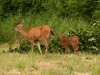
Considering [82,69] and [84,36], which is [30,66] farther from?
[84,36]

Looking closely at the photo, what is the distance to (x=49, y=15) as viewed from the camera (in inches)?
891

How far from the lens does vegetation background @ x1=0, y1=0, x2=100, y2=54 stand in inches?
806

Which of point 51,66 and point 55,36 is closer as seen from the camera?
point 51,66

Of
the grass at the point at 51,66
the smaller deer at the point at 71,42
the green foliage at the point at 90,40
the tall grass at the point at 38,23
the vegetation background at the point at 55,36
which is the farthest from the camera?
the tall grass at the point at 38,23

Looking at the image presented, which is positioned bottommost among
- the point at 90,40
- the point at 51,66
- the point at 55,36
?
the point at 55,36

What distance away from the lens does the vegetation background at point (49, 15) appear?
67.2ft

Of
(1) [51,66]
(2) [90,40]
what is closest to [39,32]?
(2) [90,40]

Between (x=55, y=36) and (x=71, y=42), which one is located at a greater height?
(x=71, y=42)

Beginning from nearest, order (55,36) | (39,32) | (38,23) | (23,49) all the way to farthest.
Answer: (39,32) < (23,49) < (55,36) < (38,23)

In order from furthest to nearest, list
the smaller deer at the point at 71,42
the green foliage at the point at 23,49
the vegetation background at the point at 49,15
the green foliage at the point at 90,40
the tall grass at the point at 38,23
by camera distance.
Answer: the vegetation background at the point at 49,15, the tall grass at the point at 38,23, the green foliage at the point at 23,49, the green foliage at the point at 90,40, the smaller deer at the point at 71,42

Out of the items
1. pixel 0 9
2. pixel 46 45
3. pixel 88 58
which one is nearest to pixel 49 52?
pixel 46 45

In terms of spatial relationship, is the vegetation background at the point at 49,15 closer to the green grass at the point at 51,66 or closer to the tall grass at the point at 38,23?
the tall grass at the point at 38,23

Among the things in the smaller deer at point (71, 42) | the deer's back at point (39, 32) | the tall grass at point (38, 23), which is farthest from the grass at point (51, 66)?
the tall grass at point (38, 23)

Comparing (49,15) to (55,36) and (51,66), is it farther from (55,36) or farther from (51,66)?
(51,66)
